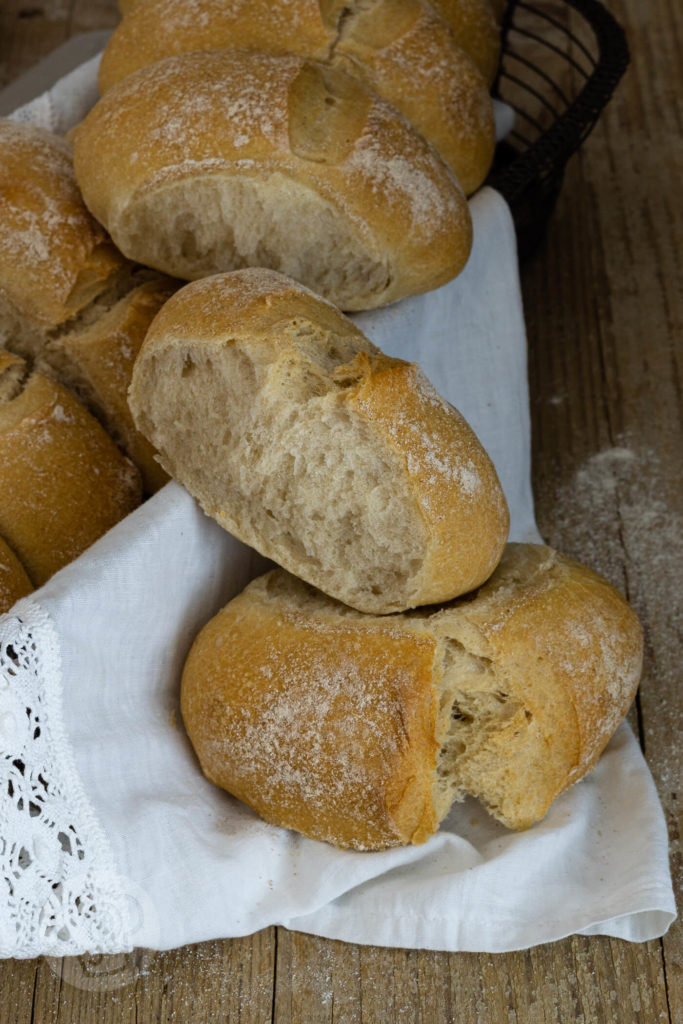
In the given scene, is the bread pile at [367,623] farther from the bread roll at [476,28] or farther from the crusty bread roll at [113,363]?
the bread roll at [476,28]

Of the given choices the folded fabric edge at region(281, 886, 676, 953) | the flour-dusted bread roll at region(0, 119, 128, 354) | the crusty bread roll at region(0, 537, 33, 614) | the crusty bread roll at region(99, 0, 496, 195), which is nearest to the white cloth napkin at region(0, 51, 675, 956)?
the folded fabric edge at region(281, 886, 676, 953)

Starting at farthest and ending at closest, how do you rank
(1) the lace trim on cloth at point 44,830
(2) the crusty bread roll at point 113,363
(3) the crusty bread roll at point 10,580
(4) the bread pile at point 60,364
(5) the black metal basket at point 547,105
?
(5) the black metal basket at point 547,105, (2) the crusty bread roll at point 113,363, (4) the bread pile at point 60,364, (3) the crusty bread roll at point 10,580, (1) the lace trim on cloth at point 44,830

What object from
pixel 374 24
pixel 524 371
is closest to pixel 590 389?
pixel 524 371

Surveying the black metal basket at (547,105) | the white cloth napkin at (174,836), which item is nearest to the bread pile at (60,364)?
the white cloth napkin at (174,836)

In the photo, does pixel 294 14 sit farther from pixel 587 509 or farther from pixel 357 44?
pixel 587 509

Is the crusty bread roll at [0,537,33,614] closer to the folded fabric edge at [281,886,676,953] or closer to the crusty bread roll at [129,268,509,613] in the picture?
the crusty bread roll at [129,268,509,613]

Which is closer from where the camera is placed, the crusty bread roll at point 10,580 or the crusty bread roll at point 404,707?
the crusty bread roll at point 404,707
